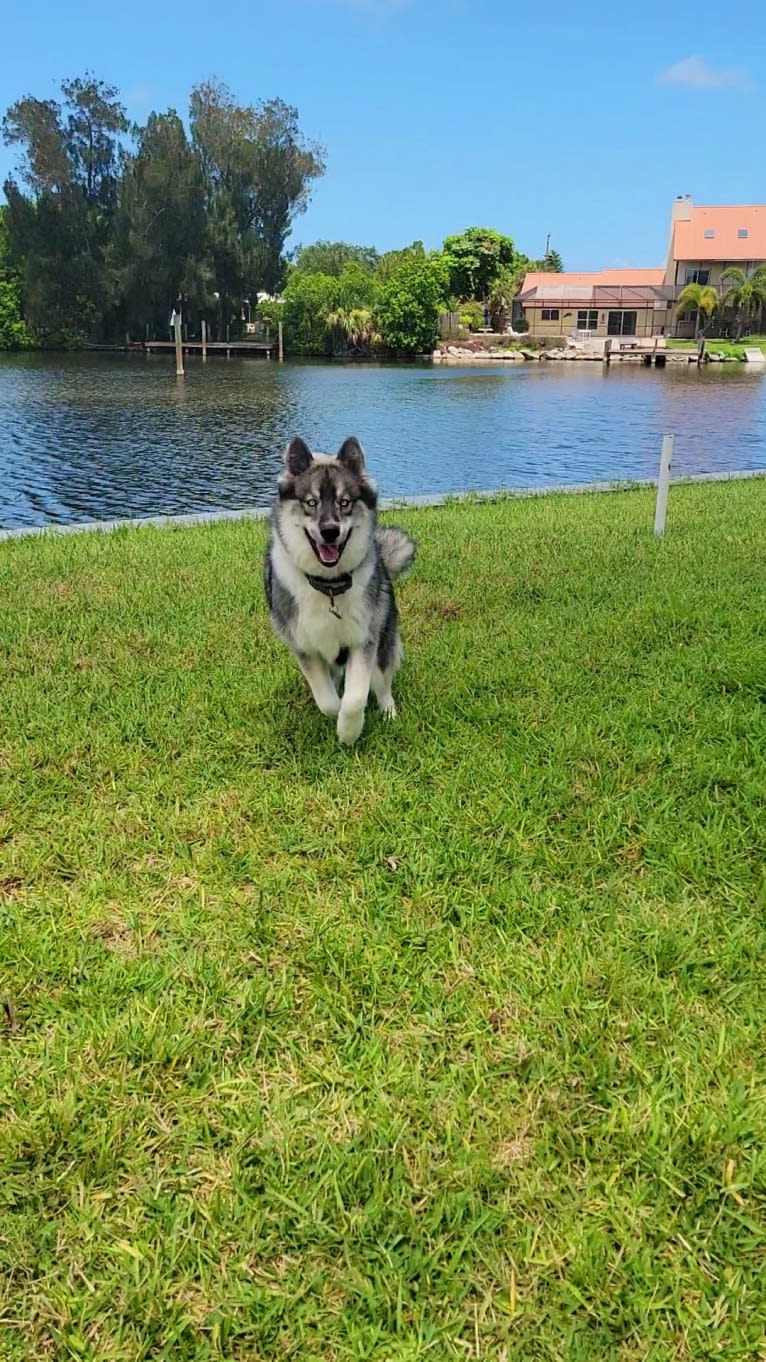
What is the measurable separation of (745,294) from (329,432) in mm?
49858

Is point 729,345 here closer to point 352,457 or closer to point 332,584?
point 352,457

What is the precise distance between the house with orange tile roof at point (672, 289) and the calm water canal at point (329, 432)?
95.3 feet

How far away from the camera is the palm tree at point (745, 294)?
2270 inches

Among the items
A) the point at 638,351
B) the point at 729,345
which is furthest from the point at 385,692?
the point at 729,345

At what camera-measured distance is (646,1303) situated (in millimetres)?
1530

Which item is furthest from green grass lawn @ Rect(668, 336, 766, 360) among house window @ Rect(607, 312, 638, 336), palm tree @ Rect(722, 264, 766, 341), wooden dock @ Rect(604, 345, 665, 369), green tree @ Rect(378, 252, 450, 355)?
green tree @ Rect(378, 252, 450, 355)

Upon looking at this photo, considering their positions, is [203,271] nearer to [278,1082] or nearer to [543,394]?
[543,394]

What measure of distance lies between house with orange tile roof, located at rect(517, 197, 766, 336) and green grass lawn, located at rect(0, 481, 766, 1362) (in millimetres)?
70638

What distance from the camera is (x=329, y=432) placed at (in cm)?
2102

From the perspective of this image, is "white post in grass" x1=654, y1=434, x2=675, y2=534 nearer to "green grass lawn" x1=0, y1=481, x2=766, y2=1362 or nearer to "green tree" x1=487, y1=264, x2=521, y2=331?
"green grass lawn" x1=0, y1=481, x2=766, y2=1362

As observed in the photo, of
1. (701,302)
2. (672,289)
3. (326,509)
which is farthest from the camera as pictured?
(672,289)

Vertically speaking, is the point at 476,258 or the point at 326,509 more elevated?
the point at 476,258

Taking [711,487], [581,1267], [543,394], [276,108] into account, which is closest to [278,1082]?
[581,1267]

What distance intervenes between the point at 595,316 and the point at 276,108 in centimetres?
2802
